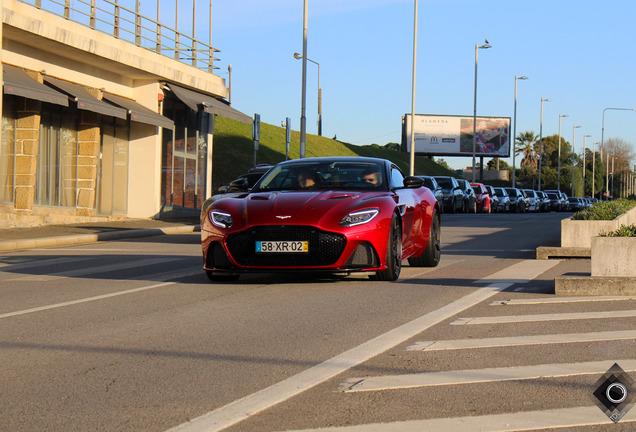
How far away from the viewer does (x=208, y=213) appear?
9508 mm

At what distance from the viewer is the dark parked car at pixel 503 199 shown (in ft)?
173

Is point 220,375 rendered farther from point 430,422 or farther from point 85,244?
point 85,244

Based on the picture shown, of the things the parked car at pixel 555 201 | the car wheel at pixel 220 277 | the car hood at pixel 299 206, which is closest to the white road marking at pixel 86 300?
the car wheel at pixel 220 277

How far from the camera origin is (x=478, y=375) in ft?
16.7

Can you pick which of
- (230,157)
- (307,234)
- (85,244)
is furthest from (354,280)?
(230,157)

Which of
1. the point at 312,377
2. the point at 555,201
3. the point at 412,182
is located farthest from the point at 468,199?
the point at 312,377

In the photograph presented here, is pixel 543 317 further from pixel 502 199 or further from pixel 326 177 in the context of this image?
pixel 502 199

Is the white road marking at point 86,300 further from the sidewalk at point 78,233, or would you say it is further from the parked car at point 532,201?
the parked car at point 532,201

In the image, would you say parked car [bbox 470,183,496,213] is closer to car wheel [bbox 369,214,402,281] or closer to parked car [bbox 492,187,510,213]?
parked car [bbox 492,187,510,213]

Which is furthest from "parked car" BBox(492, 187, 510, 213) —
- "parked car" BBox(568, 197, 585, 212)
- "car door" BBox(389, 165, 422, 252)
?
"car door" BBox(389, 165, 422, 252)

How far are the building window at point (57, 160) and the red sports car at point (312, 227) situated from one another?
1365 centimetres

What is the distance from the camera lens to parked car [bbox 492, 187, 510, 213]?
52681 millimetres

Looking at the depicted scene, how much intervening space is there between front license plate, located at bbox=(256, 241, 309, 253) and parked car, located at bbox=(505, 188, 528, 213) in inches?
1845

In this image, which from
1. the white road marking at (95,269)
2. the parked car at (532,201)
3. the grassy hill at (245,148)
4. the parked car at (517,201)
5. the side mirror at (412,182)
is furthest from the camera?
the parked car at (532,201)
